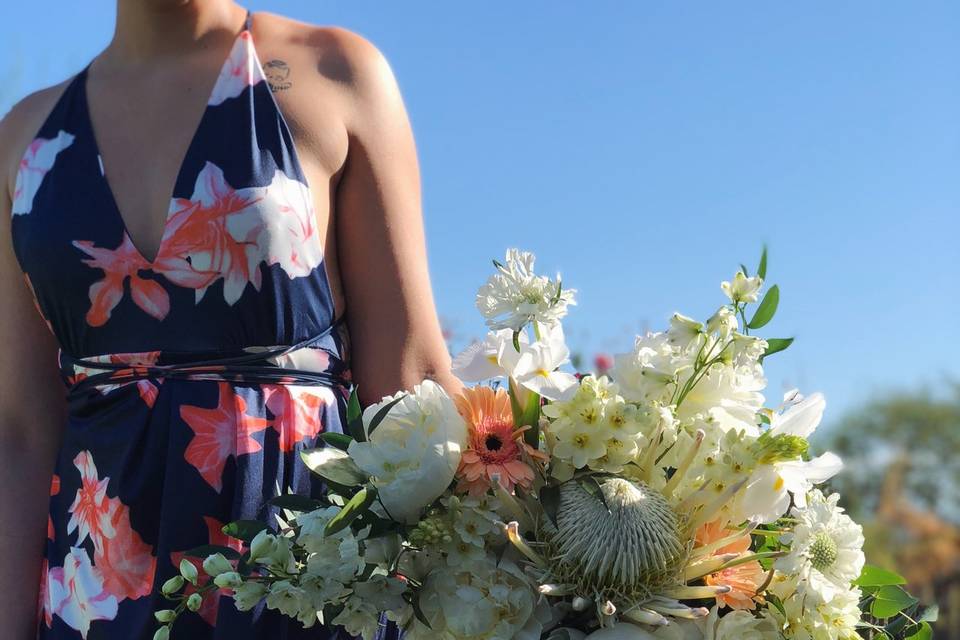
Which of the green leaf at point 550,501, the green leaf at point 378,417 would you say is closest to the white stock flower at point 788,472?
the green leaf at point 550,501

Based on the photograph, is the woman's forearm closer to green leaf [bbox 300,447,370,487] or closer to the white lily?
green leaf [bbox 300,447,370,487]

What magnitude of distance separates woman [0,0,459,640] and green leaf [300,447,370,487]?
0.47 metres

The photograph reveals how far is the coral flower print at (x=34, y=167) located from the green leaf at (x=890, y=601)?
161 cm

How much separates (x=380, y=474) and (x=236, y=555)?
1.16 feet

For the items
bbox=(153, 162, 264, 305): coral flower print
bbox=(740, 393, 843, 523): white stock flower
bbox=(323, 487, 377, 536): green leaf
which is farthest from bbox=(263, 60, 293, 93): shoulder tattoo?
bbox=(740, 393, 843, 523): white stock flower

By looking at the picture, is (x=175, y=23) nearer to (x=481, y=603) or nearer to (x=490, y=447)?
(x=490, y=447)

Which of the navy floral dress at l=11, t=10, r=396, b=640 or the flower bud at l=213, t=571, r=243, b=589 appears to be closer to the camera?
the flower bud at l=213, t=571, r=243, b=589

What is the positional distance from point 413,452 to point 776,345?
495mm

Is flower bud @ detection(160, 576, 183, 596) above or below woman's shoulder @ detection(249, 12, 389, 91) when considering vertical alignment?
below

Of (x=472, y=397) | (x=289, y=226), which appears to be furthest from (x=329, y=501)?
(x=289, y=226)

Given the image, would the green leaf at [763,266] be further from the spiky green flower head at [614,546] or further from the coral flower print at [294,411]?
the coral flower print at [294,411]

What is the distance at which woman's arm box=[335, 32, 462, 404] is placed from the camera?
6.27 feet

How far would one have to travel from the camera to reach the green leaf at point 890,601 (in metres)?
1.42

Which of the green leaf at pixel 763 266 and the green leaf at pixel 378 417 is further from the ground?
the green leaf at pixel 763 266
